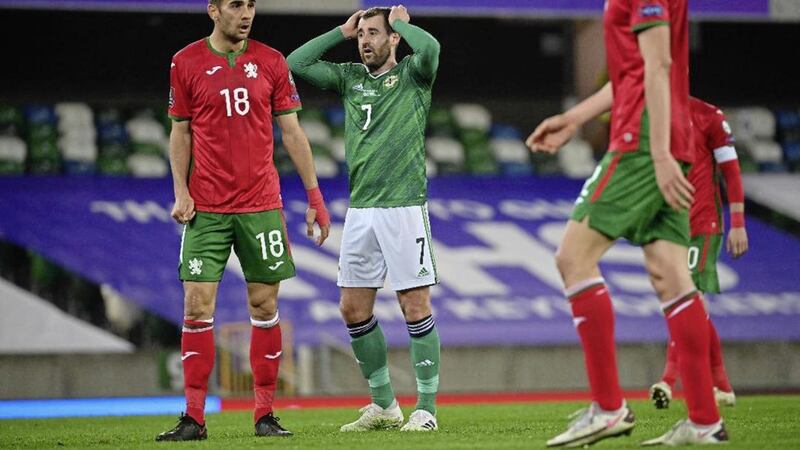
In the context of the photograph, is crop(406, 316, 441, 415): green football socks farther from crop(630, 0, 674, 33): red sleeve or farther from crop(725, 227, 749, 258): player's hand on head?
crop(630, 0, 674, 33): red sleeve

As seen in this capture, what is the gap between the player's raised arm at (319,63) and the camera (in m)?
7.68

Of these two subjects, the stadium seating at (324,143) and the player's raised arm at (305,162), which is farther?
the stadium seating at (324,143)

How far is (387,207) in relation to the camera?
7375mm

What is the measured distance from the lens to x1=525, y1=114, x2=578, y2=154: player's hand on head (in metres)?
5.21

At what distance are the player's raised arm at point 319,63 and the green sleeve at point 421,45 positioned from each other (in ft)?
A: 1.50

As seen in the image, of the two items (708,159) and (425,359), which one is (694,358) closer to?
(425,359)

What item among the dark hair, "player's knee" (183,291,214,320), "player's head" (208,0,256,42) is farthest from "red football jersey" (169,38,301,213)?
the dark hair

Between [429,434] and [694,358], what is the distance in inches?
76.4

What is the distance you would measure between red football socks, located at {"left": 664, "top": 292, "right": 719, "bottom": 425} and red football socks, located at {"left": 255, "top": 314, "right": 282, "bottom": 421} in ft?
8.24

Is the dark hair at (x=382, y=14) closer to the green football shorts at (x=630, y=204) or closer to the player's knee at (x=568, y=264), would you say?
the green football shorts at (x=630, y=204)

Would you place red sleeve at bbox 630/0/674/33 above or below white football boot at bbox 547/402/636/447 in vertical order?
above

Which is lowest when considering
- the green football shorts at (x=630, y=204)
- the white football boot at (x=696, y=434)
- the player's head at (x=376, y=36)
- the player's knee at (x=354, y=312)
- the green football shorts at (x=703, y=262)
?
the green football shorts at (x=703, y=262)

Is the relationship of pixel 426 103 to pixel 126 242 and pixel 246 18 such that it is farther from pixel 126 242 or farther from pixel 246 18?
pixel 126 242

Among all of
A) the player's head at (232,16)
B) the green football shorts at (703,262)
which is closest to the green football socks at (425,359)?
the player's head at (232,16)
